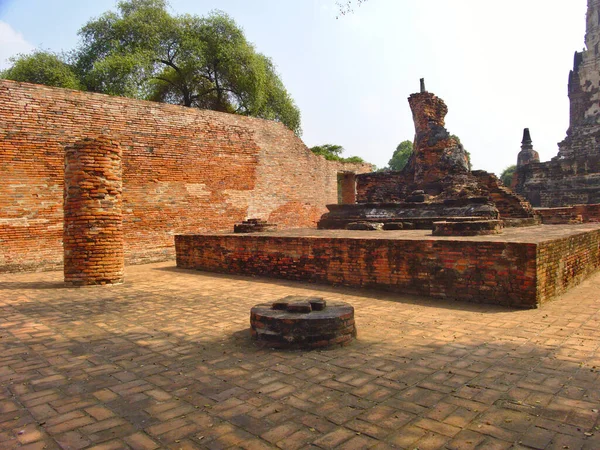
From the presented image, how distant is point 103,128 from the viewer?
9781mm

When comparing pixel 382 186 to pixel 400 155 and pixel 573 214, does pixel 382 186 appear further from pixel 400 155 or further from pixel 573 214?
pixel 400 155

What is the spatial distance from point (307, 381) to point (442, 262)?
287 cm

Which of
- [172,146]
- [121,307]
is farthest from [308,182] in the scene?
[121,307]

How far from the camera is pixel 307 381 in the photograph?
8.99 feet

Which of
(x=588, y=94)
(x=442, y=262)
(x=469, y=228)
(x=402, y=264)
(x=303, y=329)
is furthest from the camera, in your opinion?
(x=588, y=94)

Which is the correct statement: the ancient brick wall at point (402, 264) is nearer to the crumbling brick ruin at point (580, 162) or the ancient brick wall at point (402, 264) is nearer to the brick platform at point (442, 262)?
the brick platform at point (442, 262)

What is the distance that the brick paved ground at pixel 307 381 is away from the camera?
2.07 meters

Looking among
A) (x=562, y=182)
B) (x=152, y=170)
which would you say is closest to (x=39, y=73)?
(x=152, y=170)

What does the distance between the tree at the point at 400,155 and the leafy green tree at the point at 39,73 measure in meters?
44.3

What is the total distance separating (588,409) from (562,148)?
963 inches

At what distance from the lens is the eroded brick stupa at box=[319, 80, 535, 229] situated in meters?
9.27

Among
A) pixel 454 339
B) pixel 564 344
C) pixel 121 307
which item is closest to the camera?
pixel 564 344

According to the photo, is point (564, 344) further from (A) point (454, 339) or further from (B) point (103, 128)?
(B) point (103, 128)

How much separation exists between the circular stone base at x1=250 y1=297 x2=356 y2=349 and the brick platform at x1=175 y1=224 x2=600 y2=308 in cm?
191
